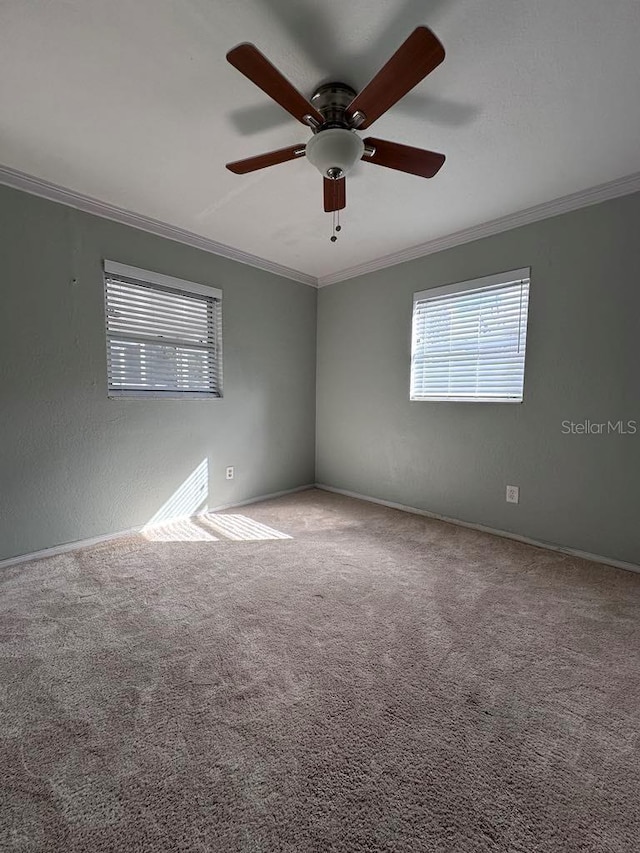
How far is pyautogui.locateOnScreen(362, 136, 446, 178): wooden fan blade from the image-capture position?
1583 mm

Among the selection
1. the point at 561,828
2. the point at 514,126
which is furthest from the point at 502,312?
the point at 561,828

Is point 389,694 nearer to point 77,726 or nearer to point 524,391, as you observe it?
point 77,726

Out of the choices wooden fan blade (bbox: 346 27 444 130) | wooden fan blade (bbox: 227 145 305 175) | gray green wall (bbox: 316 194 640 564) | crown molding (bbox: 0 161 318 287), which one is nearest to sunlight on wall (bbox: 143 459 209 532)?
gray green wall (bbox: 316 194 640 564)

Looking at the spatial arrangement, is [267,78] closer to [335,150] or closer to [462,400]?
[335,150]

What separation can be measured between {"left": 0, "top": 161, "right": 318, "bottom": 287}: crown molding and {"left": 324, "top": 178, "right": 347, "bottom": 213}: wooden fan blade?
1459 millimetres

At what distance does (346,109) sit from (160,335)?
211cm

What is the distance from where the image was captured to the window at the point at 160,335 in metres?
2.66

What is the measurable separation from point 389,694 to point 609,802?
0.63 m

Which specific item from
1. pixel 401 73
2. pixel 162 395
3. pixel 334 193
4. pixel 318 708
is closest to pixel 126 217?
pixel 162 395

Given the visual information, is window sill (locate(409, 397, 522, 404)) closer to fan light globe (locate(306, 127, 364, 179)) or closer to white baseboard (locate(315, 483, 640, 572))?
white baseboard (locate(315, 483, 640, 572))

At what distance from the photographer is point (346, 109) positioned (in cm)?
147

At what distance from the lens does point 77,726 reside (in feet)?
3.80

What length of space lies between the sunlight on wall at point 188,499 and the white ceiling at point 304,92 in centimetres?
214

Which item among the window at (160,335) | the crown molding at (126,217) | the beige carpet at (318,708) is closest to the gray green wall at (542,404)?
the beige carpet at (318,708)
